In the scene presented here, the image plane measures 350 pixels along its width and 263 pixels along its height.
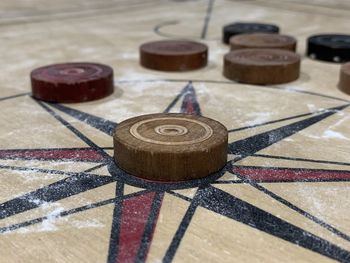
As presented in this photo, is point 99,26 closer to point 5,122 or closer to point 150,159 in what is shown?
point 5,122

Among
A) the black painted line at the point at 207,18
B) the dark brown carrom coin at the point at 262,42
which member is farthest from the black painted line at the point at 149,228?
the black painted line at the point at 207,18

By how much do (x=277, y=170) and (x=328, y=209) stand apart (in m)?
0.31

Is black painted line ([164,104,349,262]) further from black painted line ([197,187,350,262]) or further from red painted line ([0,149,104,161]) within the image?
red painted line ([0,149,104,161])

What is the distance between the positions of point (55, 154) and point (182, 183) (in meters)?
0.62

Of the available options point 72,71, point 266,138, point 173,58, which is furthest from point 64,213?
point 173,58

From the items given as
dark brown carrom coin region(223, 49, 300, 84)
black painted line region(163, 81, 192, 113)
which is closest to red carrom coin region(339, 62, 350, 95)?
dark brown carrom coin region(223, 49, 300, 84)

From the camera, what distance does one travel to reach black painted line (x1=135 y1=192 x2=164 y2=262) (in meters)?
1.44

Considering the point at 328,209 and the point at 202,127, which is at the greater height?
the point at 202,127

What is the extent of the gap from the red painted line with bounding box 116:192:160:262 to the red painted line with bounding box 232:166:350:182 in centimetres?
41

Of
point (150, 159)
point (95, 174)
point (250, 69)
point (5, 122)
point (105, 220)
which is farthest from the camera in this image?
point (250, 69)

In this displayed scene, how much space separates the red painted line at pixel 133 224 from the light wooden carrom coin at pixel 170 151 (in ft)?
0.40

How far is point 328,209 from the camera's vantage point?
1.69 m

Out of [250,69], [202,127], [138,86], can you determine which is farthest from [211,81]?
[202,127]

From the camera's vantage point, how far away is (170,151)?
5.83ft
